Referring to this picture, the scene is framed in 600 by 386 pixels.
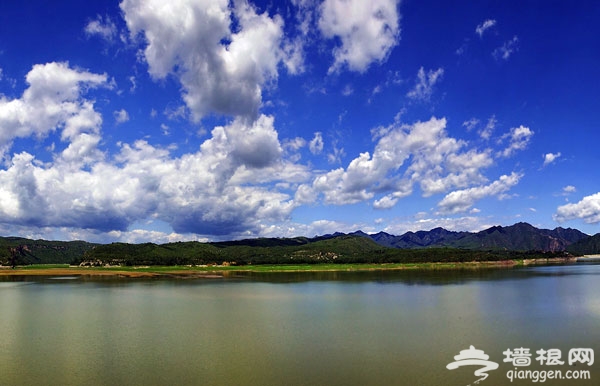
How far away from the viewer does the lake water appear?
1994 cm

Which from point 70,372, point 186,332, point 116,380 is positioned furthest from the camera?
point 186,332

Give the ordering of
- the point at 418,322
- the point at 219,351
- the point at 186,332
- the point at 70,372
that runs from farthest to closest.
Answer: the point at 418,322
the point at 186,332
the point at 219,351
the point at 70,372

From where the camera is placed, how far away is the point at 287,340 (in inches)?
1089

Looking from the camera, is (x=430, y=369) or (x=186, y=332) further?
(x=186, y=332)

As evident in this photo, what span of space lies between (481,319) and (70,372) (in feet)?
97.4

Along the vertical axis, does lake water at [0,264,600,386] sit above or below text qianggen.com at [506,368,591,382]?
below

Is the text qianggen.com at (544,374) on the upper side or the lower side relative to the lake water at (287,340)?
upper

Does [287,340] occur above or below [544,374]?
below

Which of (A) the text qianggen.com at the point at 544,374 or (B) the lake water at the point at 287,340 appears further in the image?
(B) the lake water at the point at 287,340

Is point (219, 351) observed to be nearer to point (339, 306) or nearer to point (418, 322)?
point (418, 322)

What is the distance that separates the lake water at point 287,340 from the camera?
1994cm

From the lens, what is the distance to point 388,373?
782 inches

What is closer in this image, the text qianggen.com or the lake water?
the text qianggen.com

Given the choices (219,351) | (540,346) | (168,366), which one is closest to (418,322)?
(540,346)
